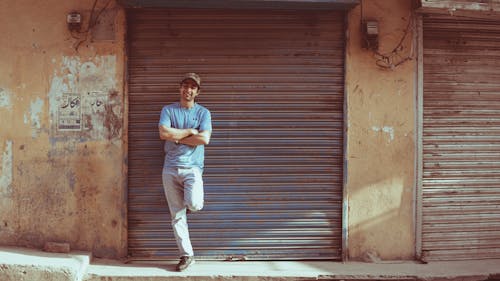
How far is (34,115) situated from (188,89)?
1.85 m

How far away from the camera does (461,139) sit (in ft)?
21.3

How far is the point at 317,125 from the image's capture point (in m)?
6.25

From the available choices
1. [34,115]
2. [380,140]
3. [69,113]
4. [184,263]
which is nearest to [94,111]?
[69,113]

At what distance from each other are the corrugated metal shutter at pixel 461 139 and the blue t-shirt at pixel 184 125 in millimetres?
2738

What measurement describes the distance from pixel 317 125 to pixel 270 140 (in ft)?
1.94

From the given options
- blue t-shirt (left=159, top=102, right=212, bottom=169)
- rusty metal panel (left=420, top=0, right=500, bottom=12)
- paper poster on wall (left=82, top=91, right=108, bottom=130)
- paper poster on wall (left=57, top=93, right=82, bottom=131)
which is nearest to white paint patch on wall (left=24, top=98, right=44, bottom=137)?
paper poster on wall (left=57, top=93, right=82, bottom=131)

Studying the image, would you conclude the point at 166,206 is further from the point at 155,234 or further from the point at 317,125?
the point at 317,125

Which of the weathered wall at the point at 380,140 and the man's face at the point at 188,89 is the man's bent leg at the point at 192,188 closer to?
the man's face at the point at 188,89

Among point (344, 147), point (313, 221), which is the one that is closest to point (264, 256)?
point (313, 221)

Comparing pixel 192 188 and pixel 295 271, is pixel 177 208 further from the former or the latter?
pixel 295 271

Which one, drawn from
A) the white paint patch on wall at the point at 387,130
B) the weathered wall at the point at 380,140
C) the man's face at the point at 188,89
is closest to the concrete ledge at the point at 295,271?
the weathered wall at the point at 380,140

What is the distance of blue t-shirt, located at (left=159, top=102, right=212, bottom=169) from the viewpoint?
560 centimetres

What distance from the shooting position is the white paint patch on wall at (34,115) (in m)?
5.98

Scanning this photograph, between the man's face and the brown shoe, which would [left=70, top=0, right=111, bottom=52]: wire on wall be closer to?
the man's face
